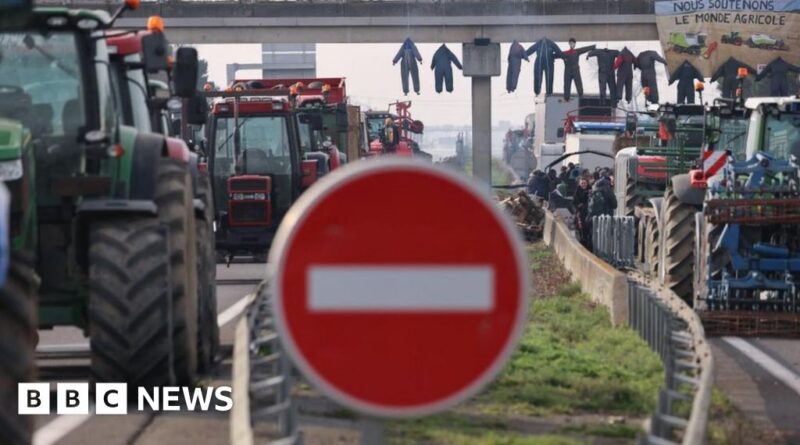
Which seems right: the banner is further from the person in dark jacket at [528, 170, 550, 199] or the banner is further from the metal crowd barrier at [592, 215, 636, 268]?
the metal crowd barrier at [592, 215, 636, 268]

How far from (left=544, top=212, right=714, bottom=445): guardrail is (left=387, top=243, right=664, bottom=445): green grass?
26cm

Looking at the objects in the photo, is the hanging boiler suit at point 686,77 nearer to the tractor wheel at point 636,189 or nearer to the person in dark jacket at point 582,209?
the person in dark jacket at point 582,209

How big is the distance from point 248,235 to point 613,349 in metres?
11.9

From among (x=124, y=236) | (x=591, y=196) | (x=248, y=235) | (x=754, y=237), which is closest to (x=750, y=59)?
(x=591, y=196)

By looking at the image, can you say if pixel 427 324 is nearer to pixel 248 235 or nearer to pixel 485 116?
pixel 248 235

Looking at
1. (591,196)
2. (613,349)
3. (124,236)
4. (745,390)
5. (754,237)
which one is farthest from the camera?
(591,196)

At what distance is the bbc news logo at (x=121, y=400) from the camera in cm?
1183

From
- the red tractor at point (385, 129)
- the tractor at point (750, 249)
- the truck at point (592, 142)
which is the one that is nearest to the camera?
the tractor at point (750, 249)

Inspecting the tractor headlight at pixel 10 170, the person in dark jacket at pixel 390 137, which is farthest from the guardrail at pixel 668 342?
the person in dark jacket at pixel 390 137

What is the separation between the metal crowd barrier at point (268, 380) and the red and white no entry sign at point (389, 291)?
2.83 meters

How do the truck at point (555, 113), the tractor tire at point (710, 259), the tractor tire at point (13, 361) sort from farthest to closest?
the truck at point (555, 113)
the tractor tire at point (710, 259)
the tractor tire at point (13, 361)

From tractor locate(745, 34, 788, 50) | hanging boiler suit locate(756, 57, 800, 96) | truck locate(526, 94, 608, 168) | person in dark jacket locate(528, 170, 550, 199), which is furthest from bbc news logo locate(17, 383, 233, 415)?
truck locate(526, 94, 608, 168)

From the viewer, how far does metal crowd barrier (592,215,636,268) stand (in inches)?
1147

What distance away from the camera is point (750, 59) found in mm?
63594
